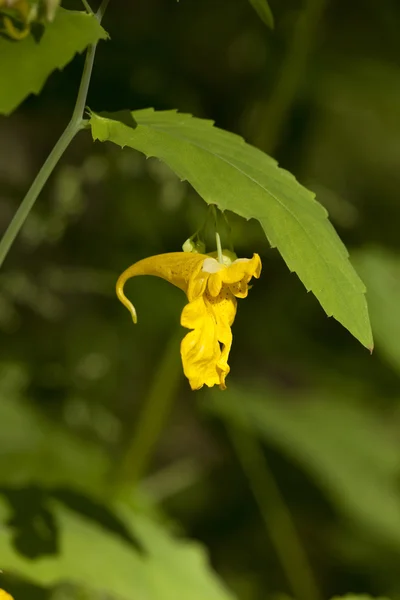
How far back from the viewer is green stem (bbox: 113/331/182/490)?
177 centimetres

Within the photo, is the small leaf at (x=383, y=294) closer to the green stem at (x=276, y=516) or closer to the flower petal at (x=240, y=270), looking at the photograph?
the green stem at (x=276, y=516)

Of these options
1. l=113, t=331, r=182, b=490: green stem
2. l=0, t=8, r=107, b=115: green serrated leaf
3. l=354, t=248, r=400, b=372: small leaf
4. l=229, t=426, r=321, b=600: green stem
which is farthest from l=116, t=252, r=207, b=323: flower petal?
l=229, t=426, r=321, b=600: green stem

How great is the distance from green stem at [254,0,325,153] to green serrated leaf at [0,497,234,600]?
81cm

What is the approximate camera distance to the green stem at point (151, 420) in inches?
69.6

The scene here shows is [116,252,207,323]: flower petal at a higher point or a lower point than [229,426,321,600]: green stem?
lower

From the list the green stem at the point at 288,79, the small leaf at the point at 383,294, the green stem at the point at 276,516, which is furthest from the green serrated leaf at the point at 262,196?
the green stem at the point at 276,516

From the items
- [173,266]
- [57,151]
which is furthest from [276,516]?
[57,151]

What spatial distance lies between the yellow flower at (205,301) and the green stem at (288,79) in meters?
0.91

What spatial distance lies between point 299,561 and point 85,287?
93cm

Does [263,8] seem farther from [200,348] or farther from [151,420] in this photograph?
[151,420]

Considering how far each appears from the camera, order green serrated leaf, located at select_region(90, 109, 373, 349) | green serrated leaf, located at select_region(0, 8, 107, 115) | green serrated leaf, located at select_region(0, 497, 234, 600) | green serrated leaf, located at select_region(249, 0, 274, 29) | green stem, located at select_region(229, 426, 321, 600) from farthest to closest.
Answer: green stem, located at select_region(229, 426, 321, 600)
green serrated leaf, located at select_region(0, 497, 234, 600)
green serrated leaf, located at select_region(249, 0, 274, 29)
green serrated leaf, located at select_region(90, 109, 373, 349)
green serrated leaf, located at select_region(0, 8, 107, 115)

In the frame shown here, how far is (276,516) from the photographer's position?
7.57ft

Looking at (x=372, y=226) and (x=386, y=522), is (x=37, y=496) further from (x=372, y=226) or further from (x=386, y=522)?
(x=372, y=226)

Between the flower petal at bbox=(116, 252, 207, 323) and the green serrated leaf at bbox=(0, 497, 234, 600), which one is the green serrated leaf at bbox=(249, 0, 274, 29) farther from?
the green serrated leaf at bbox=(0, 497, 234, 600)
